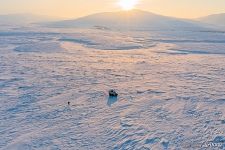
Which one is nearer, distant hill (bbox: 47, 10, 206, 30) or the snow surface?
the snow surface

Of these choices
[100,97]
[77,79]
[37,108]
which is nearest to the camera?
[37,108]

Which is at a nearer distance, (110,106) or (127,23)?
(110,106)

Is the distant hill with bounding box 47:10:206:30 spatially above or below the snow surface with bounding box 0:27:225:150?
above

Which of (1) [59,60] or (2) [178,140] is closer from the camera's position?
(2) [178,140]

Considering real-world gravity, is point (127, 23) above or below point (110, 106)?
above

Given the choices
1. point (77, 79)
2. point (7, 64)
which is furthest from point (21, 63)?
point (77, 79)

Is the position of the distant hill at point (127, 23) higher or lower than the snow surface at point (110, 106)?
higher

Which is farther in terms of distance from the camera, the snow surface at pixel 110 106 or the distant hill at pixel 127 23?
the distant hill at pixel 127 23

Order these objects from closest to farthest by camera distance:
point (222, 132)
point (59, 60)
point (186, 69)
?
point (222, 132)
point (186, 69)
point (59, 60)

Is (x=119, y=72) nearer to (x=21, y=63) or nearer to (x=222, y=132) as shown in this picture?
(x=21, y=63)
